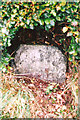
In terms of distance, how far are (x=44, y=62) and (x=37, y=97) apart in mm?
694

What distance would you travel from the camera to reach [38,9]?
2.74 m

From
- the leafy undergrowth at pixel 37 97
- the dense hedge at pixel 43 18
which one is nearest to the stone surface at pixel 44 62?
the leafy undergrowth at pixel 37 97

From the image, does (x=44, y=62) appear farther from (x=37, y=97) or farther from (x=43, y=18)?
(x=43, y=18)

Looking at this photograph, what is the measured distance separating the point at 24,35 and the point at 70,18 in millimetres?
1045

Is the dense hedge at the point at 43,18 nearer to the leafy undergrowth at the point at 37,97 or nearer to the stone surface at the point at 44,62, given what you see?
the stone surface at the point at 44,62

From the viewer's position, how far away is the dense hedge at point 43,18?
103 inches

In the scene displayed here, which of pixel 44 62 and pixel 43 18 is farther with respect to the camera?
pixel 44 62

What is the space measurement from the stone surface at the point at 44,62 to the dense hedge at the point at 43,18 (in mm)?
261

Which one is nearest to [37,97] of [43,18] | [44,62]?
[44,62]

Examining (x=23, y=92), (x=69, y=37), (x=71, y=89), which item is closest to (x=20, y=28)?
(x=69, y=37)

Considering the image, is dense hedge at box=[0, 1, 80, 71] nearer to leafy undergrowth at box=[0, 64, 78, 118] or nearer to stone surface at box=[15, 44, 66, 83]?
stone surface at box=[15, 44, 66, 83]

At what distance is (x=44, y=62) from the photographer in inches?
123

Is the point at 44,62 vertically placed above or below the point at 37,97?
above

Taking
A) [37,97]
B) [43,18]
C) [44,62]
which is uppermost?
[43,18]
